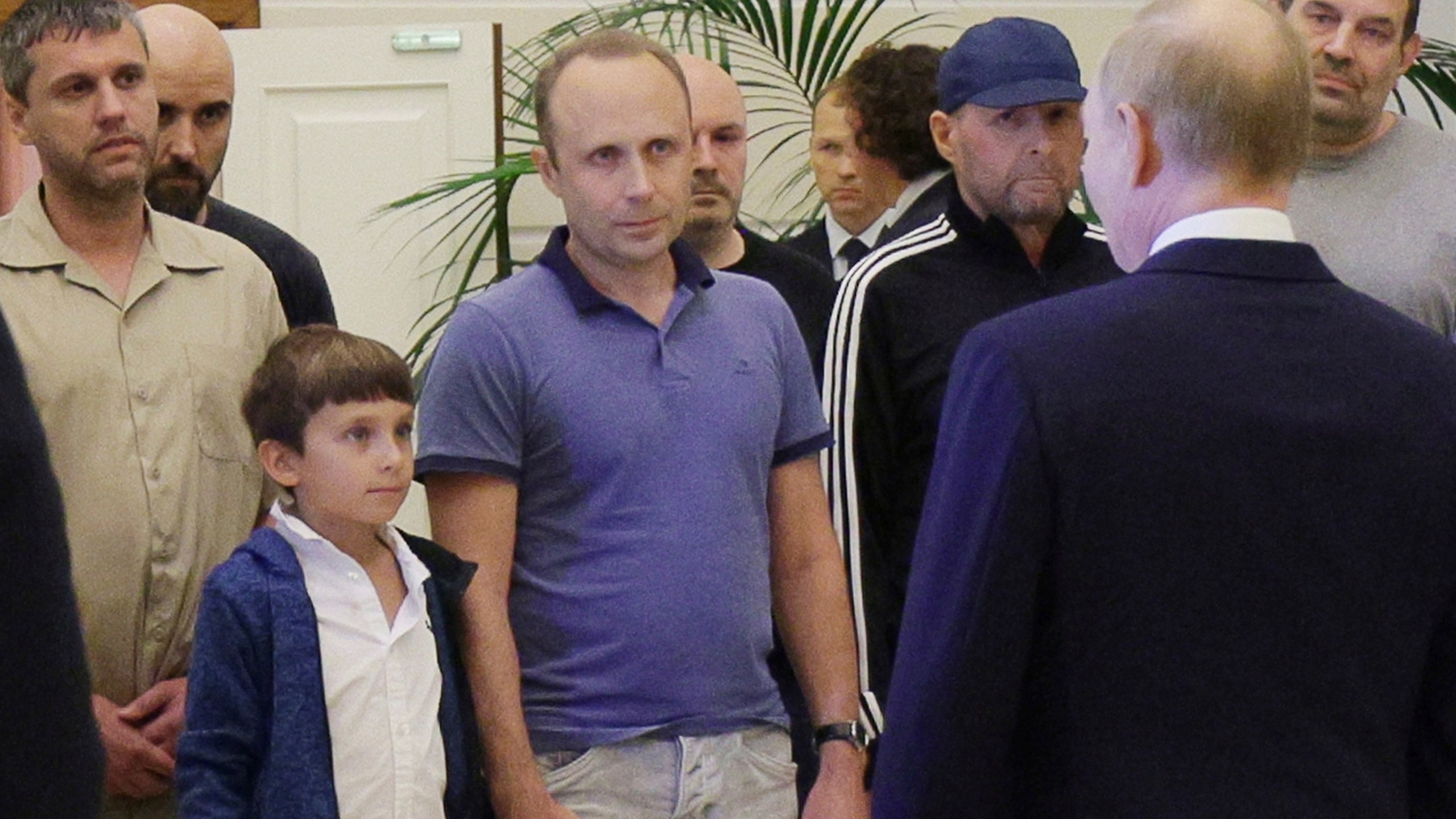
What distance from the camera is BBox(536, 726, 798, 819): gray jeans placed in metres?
2.09

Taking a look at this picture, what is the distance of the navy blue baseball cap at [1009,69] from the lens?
262 centimetres

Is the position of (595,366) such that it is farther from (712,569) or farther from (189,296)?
(189,296)

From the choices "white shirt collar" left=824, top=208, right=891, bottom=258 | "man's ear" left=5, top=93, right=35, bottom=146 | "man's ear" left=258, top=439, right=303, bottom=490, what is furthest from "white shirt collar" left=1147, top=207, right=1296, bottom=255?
"white shirt collar" left=824, top=208, right=891, bottom=258

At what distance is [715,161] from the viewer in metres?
2.95

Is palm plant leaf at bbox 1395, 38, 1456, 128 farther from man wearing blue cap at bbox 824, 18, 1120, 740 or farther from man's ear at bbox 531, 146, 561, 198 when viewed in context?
man's ear at bbox 531, 146, 561, 198

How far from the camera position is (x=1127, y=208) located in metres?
1.60

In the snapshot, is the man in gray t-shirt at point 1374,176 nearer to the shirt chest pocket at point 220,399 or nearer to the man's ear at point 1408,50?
the man's ear at point 1408,50

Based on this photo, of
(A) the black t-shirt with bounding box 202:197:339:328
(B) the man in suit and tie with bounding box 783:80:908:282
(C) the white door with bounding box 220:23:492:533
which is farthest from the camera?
(C) the white door with bounding box 220:23:492:533

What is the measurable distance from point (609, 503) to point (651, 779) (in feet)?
0.98

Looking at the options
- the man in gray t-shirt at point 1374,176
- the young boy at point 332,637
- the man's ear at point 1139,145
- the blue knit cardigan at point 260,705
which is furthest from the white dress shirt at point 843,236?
the man's ear at point 1139,145

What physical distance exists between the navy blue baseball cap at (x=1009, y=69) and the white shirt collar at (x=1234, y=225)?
1.07m

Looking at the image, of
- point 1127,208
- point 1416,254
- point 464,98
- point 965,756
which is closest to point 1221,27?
point 1127,208

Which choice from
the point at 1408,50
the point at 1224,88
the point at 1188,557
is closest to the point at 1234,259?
the point at 1224,88

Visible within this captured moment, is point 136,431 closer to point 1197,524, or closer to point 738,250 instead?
point 738,250
